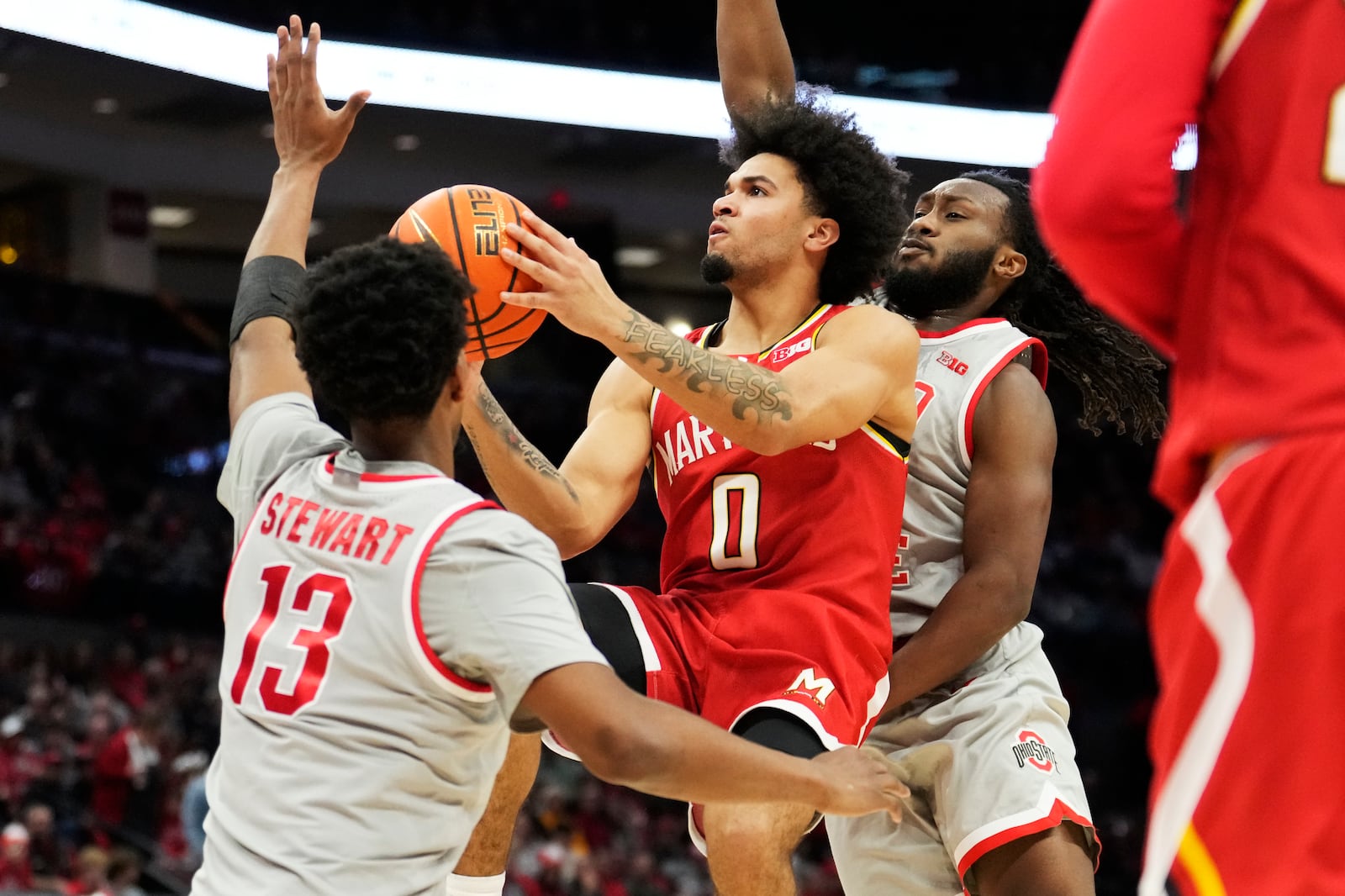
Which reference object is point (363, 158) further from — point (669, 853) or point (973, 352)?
point (973, 352)

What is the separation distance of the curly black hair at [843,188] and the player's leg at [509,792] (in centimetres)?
105

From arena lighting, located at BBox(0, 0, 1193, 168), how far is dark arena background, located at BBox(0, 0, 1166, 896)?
0.10 metres

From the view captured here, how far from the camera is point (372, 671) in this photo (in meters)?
2.33

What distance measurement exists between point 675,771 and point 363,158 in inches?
620

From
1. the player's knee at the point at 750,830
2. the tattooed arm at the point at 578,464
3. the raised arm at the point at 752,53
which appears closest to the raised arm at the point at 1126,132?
the player's knee at the point at 750,830

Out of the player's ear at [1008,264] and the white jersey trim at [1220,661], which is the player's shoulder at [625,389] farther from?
the white jersey trim at [1220,661]

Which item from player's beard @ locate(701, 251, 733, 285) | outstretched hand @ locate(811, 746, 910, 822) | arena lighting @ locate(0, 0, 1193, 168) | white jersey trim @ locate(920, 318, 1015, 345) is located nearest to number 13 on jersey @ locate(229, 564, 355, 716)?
outstretched hand @ locate(811, 746, 910, 822)

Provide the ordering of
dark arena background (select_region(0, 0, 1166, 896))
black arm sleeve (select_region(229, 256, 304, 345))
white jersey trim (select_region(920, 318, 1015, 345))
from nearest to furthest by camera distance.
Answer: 1. black arm sleeve (select_region(229, 256, 304, 345))
2. white jersey trim (select_region(920, 318, 1015, 345))
3. dark arena background (select_region(0, 0, 1166, 896))

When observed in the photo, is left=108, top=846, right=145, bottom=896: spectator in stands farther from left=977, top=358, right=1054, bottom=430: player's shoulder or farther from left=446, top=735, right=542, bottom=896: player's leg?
left=977, top=358, right=1054, bottom=430: player's shoulder

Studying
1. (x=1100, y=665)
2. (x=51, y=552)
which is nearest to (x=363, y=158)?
(x=51, y=552)

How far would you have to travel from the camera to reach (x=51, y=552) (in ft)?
42.7

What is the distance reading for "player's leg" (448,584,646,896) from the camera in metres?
3.38

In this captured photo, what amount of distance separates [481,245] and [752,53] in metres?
1.44

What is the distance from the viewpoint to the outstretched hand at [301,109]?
3.12 metres
